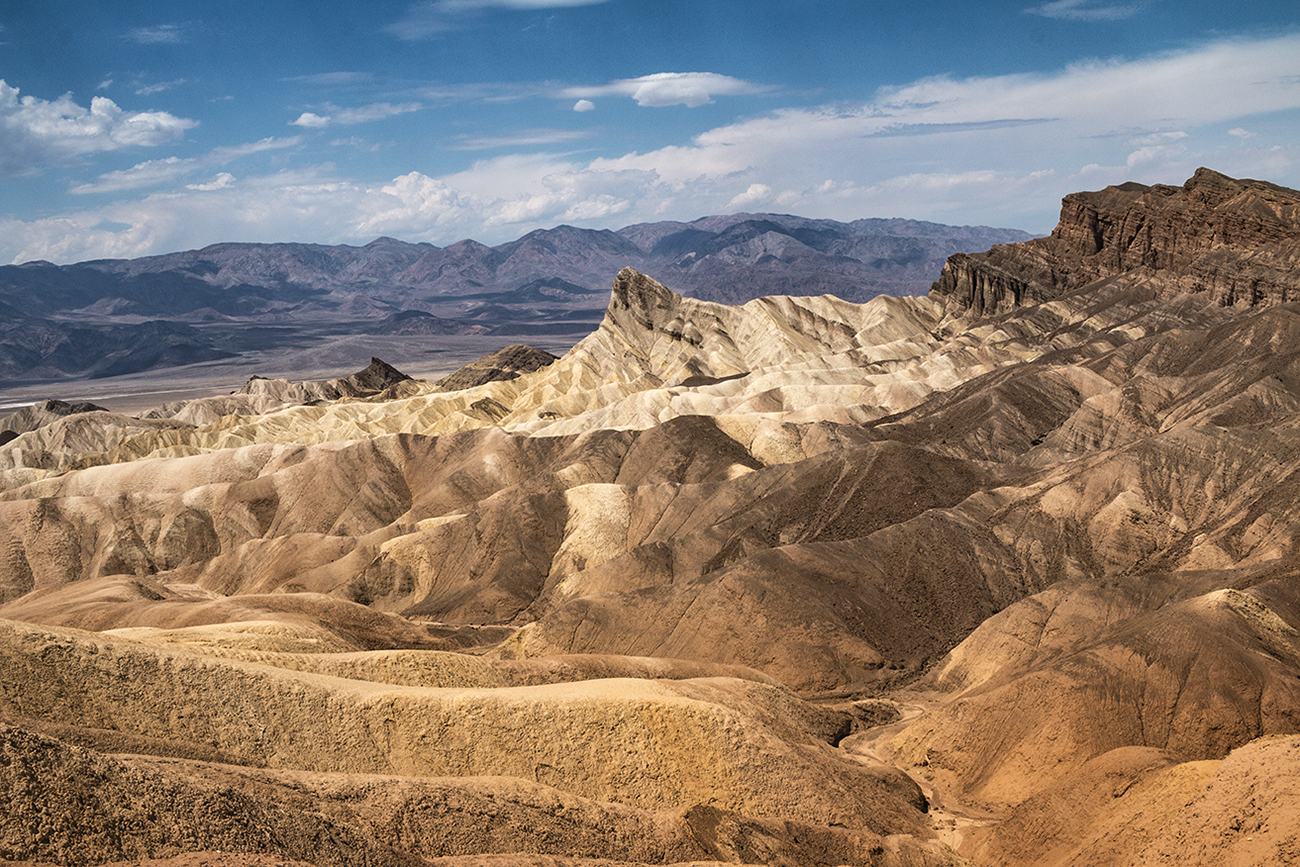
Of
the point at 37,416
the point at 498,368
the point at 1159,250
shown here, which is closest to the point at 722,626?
the point at 1159,250

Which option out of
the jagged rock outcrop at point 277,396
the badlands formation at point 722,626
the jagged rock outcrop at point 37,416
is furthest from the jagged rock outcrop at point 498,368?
the badlands formation at point 722,626

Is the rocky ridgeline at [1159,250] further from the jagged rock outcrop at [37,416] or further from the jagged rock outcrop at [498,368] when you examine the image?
the jagged rock outcrop at [37,416]

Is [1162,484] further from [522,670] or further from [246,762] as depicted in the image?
[246,762]

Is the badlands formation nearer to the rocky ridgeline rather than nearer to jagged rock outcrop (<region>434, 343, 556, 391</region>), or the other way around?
the rocky ridgeline

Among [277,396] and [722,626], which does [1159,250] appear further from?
[277,396]

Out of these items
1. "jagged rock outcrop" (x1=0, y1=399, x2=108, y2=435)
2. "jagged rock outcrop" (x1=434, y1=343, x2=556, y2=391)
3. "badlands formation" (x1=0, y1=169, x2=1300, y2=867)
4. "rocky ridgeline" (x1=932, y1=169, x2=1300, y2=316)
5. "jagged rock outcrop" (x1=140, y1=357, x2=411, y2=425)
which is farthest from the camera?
"jagged rock outcrop" (x1=434, y1=343, x2=556, y2=391)

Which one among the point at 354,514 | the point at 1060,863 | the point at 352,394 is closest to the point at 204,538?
the point at 354,514

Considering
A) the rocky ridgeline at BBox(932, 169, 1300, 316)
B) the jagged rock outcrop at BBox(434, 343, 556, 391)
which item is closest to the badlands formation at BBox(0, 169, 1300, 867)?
the rocky ridgeline at BBox(932, 169, 1300, 316)
